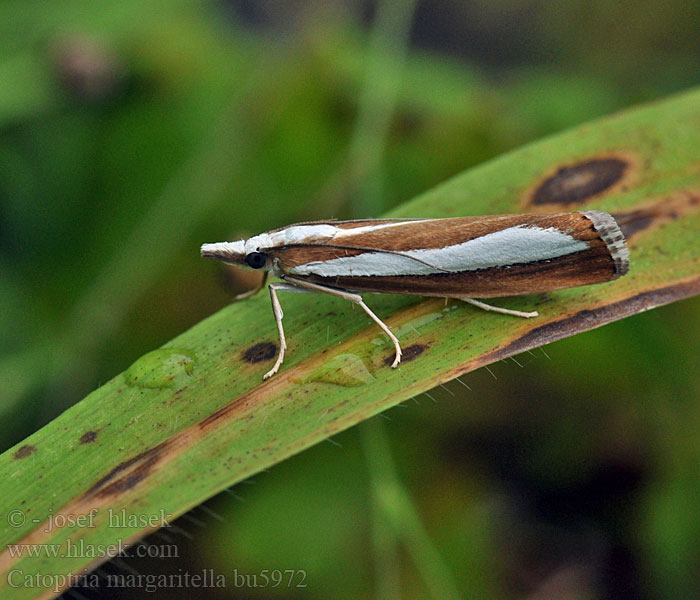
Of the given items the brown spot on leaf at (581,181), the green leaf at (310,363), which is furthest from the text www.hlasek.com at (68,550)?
the brown spot on leaf at (581,181)

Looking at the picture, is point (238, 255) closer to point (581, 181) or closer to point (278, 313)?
point (278, 313)

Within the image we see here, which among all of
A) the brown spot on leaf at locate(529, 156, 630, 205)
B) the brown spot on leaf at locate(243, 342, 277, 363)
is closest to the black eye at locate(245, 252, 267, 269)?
the brown spot on leaf at locate(243, 342, 277, 363)

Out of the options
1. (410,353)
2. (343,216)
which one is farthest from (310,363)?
(343,216)

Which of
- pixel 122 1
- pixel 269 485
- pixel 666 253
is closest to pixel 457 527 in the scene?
pixel 269 485

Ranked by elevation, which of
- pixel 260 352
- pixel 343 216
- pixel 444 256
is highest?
pixel 343 216

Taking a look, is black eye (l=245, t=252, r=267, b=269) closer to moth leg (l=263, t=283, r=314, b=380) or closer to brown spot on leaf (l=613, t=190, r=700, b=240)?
moth leg (l=263, t=283, r=314, b=380)

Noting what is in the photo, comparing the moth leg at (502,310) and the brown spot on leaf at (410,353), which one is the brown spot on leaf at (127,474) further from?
the moth leg at (502,310)
